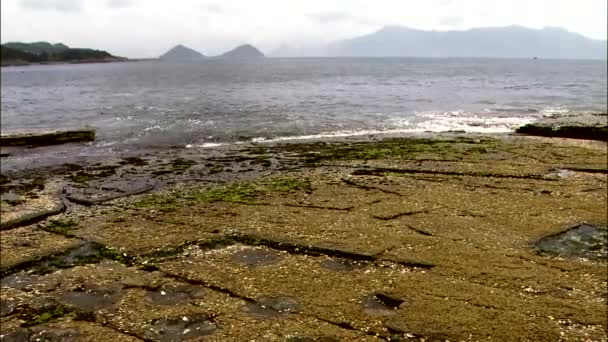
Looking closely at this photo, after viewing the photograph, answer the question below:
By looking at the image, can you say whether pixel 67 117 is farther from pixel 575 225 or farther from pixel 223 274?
pixel 575 225

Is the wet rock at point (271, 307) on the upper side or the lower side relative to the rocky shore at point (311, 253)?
lower

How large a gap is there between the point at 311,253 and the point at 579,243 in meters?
11.6

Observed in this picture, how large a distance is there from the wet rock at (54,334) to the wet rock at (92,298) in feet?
4.15

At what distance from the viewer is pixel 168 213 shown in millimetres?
26625

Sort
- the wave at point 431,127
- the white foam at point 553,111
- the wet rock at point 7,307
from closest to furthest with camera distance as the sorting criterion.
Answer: the wet rock at point 7,307 < the wave at point 431,127 < the white foam at point 553,111

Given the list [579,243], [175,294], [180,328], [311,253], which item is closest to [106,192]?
[175,294]

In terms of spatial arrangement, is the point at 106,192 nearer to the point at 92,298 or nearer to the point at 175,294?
the point at 92,298

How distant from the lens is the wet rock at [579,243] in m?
20.6

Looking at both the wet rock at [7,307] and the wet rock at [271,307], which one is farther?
the wet rock at [7,307]

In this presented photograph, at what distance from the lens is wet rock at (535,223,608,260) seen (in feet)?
67.7

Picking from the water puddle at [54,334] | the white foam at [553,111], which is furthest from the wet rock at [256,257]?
the white foam at [553,111]

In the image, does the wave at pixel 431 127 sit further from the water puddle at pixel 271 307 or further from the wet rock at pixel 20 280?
the water puddle at pixel 271 307

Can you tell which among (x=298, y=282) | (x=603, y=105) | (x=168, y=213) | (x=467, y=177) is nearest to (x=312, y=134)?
(x=467, y=177)

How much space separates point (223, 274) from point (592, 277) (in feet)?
44.6
